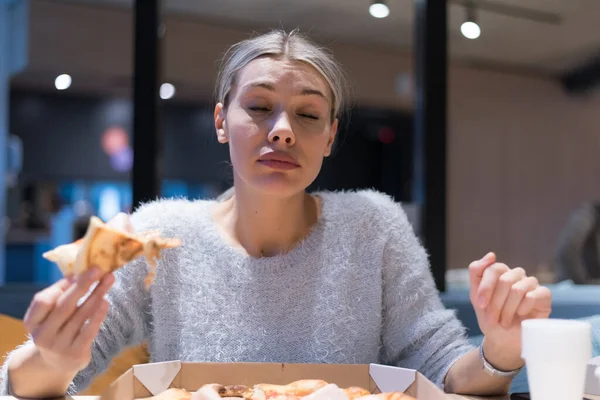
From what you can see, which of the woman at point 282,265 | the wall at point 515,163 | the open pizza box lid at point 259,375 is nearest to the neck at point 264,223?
the woman at point 282,265

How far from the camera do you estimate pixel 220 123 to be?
1256 mm

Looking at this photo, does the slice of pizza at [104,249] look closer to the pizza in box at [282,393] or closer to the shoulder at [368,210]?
the pizza in box at [282,393]

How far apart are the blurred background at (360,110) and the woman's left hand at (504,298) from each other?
271 centimetres

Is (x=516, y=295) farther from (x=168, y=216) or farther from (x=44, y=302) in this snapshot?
(x=168, y=216)

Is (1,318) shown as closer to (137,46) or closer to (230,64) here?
(230,64)

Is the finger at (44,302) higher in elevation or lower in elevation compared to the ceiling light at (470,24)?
lower

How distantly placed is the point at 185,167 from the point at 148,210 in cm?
583

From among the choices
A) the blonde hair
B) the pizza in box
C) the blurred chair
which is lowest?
the blurred chair

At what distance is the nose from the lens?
3.36ft

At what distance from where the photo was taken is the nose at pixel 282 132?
1023 mm

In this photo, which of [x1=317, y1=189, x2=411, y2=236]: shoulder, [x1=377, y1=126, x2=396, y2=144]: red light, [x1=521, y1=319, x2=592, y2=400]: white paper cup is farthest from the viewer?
[x1=377, y1=126, x2=396, y2=144]: red light

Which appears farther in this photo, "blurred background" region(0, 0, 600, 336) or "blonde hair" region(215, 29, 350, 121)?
"blurred background" region(0, 0, 600, 336)

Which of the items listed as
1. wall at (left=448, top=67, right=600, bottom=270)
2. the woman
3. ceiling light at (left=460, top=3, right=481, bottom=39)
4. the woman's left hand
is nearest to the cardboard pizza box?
the woman's left hand

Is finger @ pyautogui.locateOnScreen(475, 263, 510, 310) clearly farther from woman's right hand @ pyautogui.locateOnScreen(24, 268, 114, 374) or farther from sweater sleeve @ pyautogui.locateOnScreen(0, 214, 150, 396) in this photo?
sweater sleeve @ pyautogui.locateOnScreen(0, 214, 150, 396)
